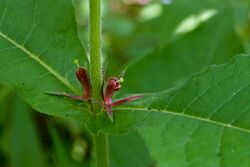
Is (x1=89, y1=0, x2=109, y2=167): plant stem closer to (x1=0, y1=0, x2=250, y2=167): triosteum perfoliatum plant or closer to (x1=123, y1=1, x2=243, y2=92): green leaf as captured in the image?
(x1=0, y1=0, x2=250, y2=167): triosteum perfoliatum plant

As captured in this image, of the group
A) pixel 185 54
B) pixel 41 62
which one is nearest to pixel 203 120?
pixel 41 62

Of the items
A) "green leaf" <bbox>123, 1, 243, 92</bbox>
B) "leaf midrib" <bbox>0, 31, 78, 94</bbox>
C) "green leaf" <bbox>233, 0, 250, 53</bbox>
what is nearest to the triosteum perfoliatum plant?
"leaf midrib" <bbox>0, 31, 78, 94</bbox>

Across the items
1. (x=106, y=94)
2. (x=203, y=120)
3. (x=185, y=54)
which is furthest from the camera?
(x=185, y=54)

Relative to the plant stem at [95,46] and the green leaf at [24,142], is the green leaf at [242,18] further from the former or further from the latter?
the plant stem at [95,46]

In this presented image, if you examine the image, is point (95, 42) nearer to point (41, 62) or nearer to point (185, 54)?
point (41, 62)

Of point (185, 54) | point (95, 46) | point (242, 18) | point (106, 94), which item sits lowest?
point (106, 94)

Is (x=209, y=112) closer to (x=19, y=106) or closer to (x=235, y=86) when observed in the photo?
(x=235, y=86)
